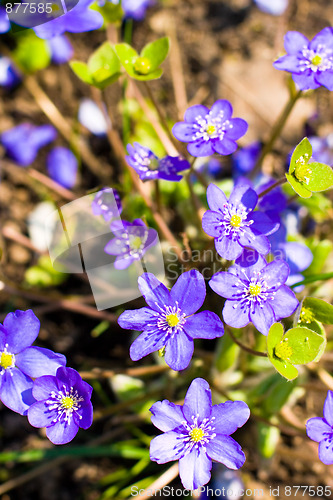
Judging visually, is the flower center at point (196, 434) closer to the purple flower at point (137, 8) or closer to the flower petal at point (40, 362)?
the flower petal at point (40, 362)

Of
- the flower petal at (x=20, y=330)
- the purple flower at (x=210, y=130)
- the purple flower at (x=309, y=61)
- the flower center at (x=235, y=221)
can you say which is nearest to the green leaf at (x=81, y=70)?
the purple flower at (x=210, y=130)

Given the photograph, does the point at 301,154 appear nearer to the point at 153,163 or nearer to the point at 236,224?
the point at 236,224

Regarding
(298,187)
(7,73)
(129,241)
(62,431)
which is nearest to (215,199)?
(298,187)

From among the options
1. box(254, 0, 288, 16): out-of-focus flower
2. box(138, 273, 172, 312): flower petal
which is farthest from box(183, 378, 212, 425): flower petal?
box(254, 0, 288, 16): out-of-focus flower

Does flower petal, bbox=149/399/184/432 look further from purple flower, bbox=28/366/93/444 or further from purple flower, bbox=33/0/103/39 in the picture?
purple flower, bbox=33/0/103/39

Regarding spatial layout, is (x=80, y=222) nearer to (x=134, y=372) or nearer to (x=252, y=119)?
(x=134, y=372)

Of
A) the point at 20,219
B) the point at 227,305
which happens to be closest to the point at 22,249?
the point at 20,219

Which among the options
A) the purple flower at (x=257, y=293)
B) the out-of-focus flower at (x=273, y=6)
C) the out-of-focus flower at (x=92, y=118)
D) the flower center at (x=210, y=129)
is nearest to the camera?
the purple flower at (x=257, y=293)

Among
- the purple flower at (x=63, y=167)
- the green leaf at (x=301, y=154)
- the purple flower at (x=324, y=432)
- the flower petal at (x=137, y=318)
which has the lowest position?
the purple flower at (x=63, y=167)
